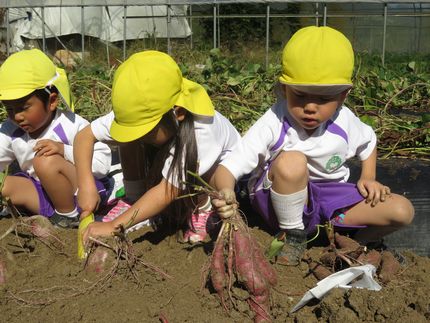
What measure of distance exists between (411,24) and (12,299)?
33.4ft

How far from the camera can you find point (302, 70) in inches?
84.5

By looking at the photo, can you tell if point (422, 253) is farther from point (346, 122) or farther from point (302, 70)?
point (302, 70)

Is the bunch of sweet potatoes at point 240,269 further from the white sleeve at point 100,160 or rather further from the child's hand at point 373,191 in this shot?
the white sleeve at point 100,160

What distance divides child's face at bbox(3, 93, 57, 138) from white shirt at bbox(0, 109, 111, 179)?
58 millimetres

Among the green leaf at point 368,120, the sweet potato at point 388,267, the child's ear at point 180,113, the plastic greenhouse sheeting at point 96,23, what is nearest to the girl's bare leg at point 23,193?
the child's ear at point 180,113

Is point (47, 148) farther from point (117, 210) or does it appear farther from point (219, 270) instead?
point (219, 270)

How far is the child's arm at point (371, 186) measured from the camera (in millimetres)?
2318

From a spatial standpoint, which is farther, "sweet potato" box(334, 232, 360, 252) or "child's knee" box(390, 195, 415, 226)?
"child's knee" box(390, 195, 415, 226)

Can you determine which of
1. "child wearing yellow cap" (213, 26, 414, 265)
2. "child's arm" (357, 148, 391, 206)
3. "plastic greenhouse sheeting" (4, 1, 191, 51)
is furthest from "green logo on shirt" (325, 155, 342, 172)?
"plastic greenhouse sheeting" (4, 1, 191, 51)

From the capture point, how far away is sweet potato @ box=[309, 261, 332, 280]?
212 centimetres

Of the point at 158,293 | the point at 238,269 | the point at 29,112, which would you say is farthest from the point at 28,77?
the point at 238,269

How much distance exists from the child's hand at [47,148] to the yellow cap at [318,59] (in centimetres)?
104

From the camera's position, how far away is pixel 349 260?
2.07 metres

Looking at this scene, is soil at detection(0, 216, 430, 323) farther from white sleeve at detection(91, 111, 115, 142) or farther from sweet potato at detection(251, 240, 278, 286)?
white sleeve at detection(91, 111, 115, 142)
